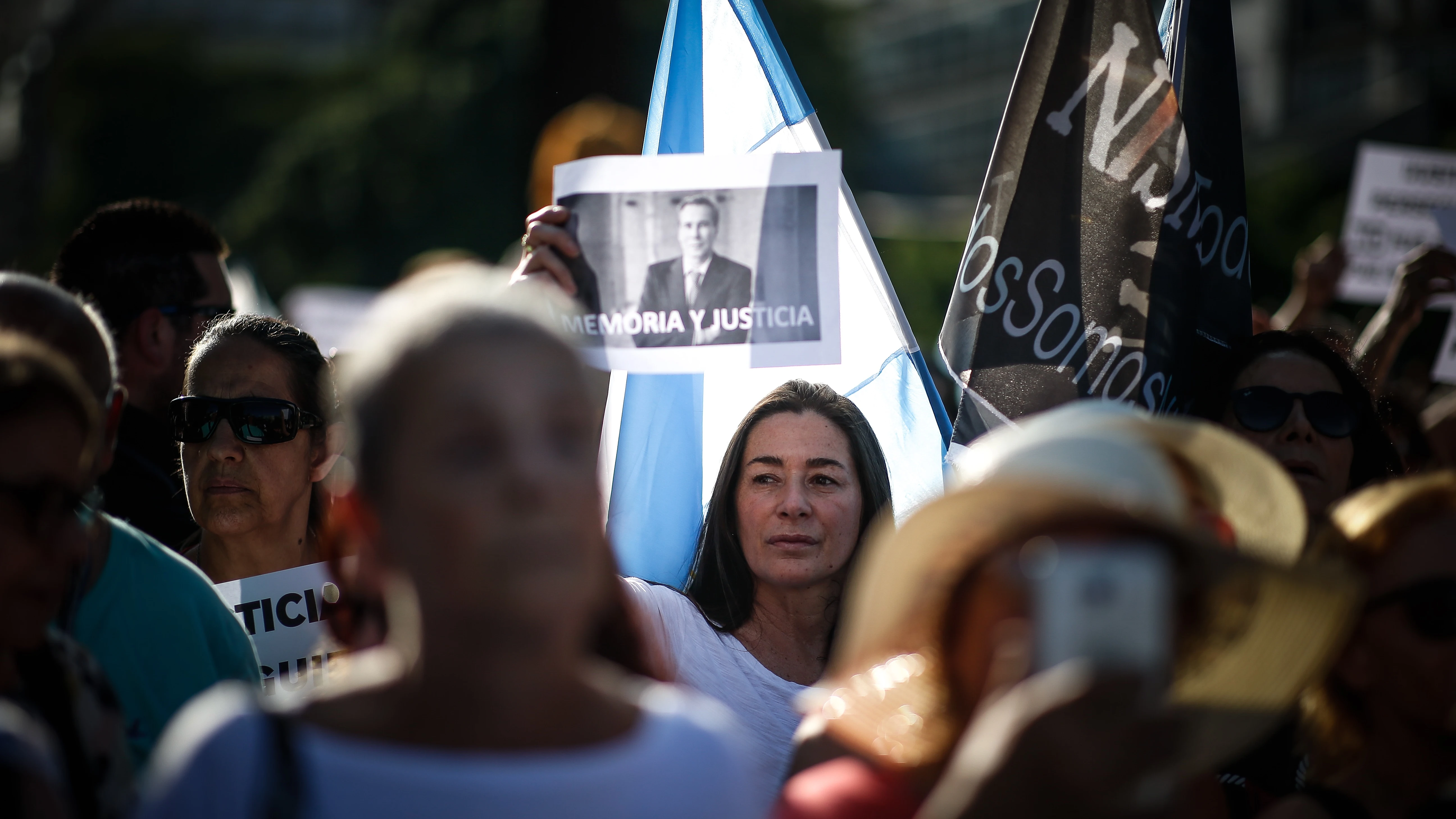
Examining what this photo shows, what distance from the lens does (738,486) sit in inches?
137

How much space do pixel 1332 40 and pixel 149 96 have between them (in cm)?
3217

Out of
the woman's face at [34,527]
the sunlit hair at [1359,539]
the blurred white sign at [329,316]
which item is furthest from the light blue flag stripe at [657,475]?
the blurred white sign at [329,316]

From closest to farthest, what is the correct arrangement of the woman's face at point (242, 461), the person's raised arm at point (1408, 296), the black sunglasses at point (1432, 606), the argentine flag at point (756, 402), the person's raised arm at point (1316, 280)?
1. the black sunglasses at point (1432, 606)
2. the woman's face at point (242, 461)
3. the argentine flag at point (756, 402)
4. the person's raised arm at point (1408, 296)
5. the person's raised arm at point (1316, 280)

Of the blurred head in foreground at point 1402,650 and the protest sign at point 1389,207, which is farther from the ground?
the protest sign at point 1389,207

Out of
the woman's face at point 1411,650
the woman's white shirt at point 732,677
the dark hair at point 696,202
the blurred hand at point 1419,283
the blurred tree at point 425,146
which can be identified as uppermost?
the blurred tree at point 425,146

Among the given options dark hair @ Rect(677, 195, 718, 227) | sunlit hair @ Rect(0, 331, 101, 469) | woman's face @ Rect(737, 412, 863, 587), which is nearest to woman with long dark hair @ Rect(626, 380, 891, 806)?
woman's face @ Rect(737, 412, 863, 587)

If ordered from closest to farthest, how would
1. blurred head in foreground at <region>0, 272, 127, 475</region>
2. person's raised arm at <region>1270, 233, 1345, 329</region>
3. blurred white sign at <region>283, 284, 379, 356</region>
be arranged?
blurred head in foreground at <region>0, 272, 127, 475</region> → person's raised arm at <region>1270, 233, 1345, 329</region> → blurred white sign at <region>283, 284, 379, 356</region>

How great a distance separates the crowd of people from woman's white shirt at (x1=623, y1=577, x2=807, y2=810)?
69 centimetres

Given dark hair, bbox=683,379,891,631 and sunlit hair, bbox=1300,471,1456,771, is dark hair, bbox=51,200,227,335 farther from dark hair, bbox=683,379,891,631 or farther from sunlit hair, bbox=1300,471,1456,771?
sunlit hair, bbox=1300,471,1456,771

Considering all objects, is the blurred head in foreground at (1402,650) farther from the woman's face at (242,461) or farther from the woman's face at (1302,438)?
the woman's face at (242,461)

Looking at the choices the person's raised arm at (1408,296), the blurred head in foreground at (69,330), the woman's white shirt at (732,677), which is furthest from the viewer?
the person's raised arm at (1408,296)

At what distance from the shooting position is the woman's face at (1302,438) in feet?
11.1

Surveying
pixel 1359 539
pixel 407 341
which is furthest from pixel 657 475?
pixel 407 341

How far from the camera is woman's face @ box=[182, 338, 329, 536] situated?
326cm
